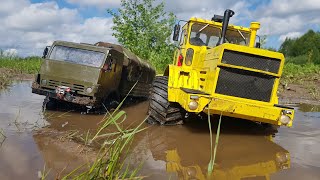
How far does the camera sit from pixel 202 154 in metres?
5.97

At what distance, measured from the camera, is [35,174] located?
14.4 feet

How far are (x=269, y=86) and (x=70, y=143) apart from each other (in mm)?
3692

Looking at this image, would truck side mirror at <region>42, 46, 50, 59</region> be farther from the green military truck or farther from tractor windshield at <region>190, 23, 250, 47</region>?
tractor windshield at <region>190, 23, 250, 47</region>

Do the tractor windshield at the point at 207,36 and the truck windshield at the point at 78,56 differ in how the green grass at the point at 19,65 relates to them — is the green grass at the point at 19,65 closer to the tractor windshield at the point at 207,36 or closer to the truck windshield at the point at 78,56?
the truck windshield at the point at 78,56

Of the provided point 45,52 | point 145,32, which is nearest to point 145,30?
point 145,32

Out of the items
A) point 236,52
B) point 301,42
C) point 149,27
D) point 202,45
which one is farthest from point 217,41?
point 301,42

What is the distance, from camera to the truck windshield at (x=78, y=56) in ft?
32.2

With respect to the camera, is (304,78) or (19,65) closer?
(304,78)

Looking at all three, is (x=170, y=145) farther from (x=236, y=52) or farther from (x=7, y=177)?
(x=7, y=177)

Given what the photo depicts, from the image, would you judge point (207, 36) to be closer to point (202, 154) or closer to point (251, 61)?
point (251, 61)

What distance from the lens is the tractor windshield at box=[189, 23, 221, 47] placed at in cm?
879

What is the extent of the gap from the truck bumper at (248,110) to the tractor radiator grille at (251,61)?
72cm

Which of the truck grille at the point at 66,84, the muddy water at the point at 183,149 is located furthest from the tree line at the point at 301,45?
the muddy water at the point at 183,149

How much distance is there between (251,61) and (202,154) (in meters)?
2.05
